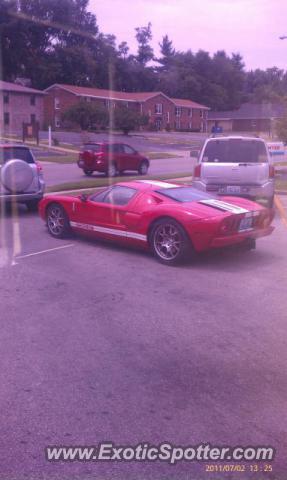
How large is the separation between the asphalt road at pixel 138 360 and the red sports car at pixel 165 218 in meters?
0.39

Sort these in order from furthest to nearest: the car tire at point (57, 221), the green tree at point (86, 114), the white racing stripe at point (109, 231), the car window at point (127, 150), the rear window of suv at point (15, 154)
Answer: the green tree at point (86, 114) < the car window at point (127, 150) < the rear window of suv at point (15, 154) < the car tire at point (57, 221) < the white racing stripe at point (109, 231)

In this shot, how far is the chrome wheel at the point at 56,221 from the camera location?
9627 millimetres

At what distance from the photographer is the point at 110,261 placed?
27.2 feet

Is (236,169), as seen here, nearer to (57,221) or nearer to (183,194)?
(183,194)

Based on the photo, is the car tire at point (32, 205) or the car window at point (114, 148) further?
the car window at point (114, 148)

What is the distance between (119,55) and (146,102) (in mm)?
23921

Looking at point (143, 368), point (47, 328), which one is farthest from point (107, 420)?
point (47, 328)

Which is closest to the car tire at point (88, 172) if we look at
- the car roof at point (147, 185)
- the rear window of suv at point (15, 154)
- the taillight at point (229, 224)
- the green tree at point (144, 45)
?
the rear window of suv at point (15, 154)

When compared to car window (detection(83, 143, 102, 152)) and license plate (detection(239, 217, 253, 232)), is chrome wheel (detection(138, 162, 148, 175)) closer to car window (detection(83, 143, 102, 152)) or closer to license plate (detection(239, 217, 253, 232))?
car window (detection(83, 143, 102, 152))

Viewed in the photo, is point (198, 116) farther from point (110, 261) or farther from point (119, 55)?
point (110, 261)

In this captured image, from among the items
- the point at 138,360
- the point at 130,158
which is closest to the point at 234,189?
the point at 138,360

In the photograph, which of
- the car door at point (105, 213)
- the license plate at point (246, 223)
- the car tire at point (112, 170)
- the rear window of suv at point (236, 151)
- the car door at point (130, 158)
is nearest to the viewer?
the license plate at point (246, 223)

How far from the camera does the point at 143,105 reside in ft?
251

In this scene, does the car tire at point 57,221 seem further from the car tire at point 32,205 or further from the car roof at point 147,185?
the car tire at point 32,205
